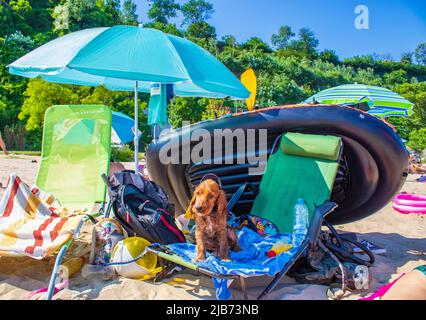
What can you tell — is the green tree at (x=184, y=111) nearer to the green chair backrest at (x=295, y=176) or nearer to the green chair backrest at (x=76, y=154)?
the green chair backrest at (x=76, y=154)

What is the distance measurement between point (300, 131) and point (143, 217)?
1628 millimetres

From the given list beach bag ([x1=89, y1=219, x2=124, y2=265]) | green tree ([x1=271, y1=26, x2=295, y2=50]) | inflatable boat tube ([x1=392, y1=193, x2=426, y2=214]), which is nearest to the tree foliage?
inflatable boat tube ([x1=392, y1=193, x2=426, y2=214])

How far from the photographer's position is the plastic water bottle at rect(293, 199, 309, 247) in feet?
9.40

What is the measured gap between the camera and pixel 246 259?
110 inches

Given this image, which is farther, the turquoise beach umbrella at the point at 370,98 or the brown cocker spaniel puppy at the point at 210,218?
the turquoise beach umbrella at the point at 370,98

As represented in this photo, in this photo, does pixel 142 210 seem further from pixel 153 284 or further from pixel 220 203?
pixel 220 203

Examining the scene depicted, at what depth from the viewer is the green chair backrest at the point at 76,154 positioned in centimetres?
398

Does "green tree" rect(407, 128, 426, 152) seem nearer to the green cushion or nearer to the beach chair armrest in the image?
the green cushion

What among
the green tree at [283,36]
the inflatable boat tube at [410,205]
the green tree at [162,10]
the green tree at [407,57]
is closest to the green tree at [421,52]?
the green tree at [407,57]

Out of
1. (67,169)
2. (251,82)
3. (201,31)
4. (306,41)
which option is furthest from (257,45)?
(67,169)

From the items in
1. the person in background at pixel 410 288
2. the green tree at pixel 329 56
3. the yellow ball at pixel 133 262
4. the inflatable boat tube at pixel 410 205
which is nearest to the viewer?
the person in background at pixel 410 288

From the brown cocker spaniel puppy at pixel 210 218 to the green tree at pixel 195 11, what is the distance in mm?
50058

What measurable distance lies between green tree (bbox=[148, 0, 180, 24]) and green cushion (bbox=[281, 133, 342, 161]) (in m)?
47.0
